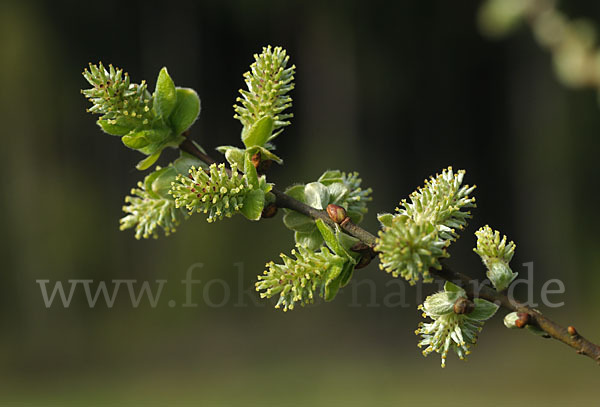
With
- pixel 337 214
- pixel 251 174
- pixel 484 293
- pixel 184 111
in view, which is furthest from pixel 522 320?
pixel 184 111

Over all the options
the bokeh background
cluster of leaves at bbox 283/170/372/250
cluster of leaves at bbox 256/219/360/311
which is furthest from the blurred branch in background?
the bokeh background

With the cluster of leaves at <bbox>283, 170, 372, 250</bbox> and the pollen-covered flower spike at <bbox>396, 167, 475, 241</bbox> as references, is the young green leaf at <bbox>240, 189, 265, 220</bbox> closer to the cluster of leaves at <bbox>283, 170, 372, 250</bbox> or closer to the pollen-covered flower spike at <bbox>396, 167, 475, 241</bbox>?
the cluster of leaves at <bbox>283, 170, 372, 250</bbox>

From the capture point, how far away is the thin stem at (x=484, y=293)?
25.2 inches

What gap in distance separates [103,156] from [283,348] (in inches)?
109

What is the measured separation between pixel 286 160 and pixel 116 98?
21.0ft

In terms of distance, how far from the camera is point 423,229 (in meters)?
0.67

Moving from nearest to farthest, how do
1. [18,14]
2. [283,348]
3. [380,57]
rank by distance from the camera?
[283,348] < [18,14] < [380,57]

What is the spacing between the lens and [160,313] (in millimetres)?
6531

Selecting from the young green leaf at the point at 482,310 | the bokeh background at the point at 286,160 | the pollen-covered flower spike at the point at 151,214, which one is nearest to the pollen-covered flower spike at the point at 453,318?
the young green leaf at the point at 482,310

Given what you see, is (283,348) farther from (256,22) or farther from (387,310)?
(256,22)

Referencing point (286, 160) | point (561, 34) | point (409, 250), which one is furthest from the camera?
point (286, 160)

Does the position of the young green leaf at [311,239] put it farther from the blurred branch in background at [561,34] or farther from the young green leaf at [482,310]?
the blurred branch in background at [561,34]

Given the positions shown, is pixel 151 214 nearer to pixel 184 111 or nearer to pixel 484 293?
pixel 184 111

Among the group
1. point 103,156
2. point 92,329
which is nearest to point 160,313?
point 92,329
